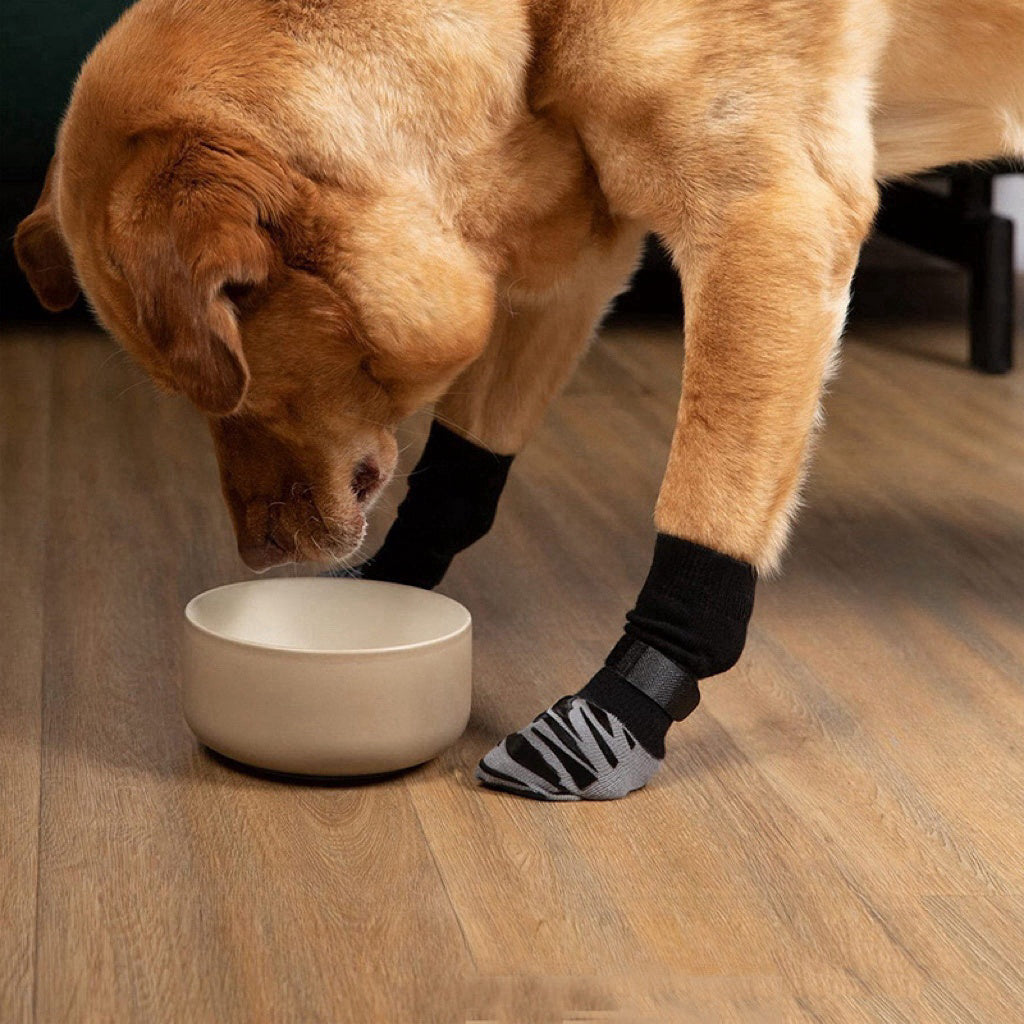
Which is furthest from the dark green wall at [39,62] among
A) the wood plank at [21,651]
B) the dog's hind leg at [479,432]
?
the dog's hind leg at [479,432]

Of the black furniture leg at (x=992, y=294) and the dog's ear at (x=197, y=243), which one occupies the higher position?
the dog's ear at (x=197, y=243)

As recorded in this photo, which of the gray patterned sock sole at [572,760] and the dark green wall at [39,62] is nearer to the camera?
the gray patterned sock sole at [572,760]

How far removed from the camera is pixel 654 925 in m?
1.13

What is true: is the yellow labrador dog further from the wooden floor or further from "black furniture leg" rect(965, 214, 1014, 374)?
"black furniture leg" rect(965, 214, 1014, 374)

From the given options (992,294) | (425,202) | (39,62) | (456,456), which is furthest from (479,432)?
(992,294)

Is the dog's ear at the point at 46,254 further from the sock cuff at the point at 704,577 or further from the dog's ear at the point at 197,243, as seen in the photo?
the sock cuff at the point at 704,577

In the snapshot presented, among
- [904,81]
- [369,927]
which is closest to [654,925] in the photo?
[369,927]

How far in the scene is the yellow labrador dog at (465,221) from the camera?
4.11ft

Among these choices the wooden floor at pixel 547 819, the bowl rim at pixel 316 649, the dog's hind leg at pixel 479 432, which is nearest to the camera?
the wooden floor at pixel 547 819

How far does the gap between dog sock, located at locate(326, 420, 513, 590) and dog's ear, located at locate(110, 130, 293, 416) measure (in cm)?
46

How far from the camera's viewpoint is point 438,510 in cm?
168

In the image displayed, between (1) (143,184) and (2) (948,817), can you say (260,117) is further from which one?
(2) (948,817)

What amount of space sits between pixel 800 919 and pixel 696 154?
26.2 inches

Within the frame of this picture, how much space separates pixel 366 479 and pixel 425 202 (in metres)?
0.27
